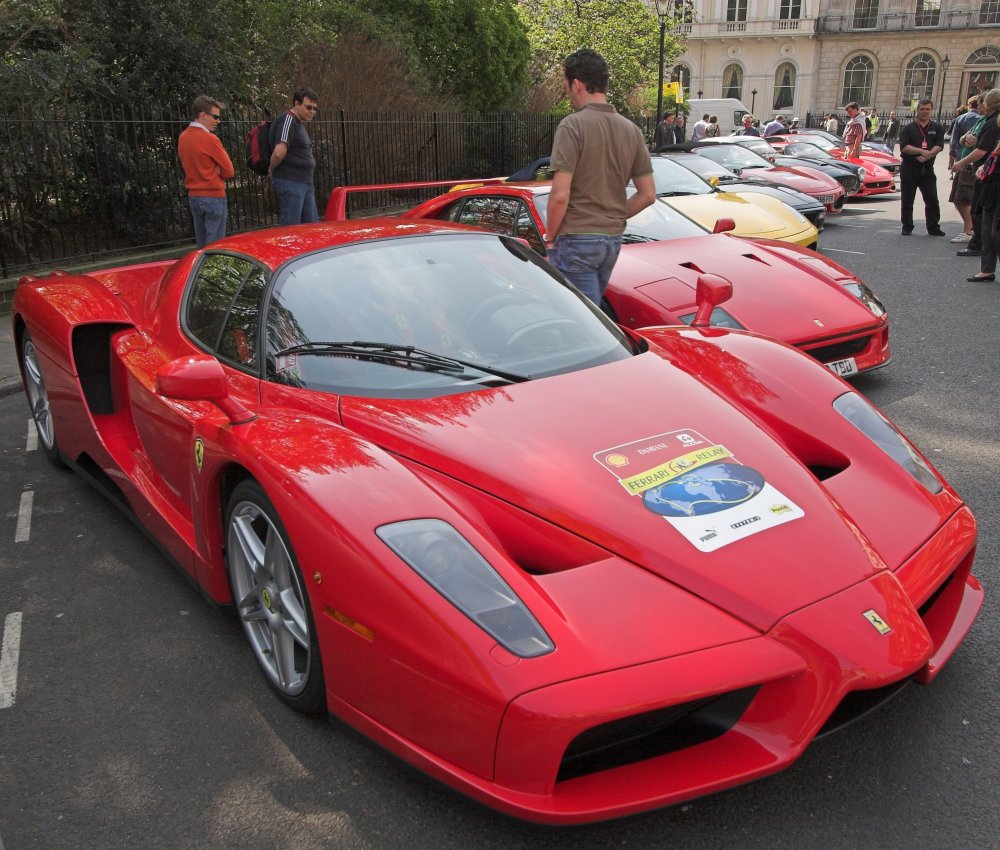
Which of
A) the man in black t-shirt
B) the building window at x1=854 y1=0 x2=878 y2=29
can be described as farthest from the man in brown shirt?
the building window at x1=854 y1=0 x2=878 y2=29

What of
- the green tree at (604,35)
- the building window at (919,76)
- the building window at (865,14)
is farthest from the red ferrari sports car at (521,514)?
the building window at (865,14)

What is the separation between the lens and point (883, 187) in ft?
60.3

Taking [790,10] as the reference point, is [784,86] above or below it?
below

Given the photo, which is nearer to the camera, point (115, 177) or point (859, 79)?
point (115, 177)

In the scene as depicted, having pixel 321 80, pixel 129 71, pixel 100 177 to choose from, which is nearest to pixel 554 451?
pixel 100 177

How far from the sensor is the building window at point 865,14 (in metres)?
65.2

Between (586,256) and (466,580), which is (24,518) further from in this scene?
(586,256)

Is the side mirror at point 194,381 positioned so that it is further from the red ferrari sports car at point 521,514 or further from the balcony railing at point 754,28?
the balcony railing at point 754,28

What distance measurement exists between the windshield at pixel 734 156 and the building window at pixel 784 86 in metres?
60.5

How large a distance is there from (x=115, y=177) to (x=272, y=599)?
9.42 metres

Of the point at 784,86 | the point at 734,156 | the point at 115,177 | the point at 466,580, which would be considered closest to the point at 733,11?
the point at 784,86

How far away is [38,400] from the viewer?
15.2ft

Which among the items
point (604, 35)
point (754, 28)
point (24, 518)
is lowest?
point (24, 518)

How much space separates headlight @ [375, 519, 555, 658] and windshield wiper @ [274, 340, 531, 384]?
2.51 ft
